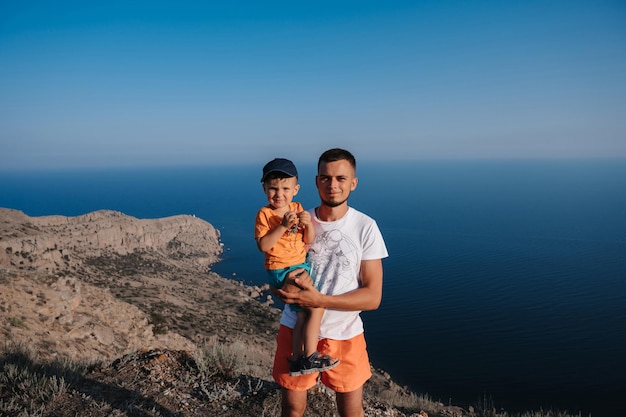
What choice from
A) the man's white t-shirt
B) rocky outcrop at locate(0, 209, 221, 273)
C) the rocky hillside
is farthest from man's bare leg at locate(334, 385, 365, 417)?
rocky outcrop at locate(0, 209, 221, 273)

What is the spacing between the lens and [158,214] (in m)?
128

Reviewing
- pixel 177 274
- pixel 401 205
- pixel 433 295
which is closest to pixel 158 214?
pixel 401 205

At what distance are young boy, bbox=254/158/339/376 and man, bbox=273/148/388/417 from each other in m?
0.11

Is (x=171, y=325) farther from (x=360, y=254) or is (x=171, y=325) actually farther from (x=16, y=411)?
(x=360, y=254)

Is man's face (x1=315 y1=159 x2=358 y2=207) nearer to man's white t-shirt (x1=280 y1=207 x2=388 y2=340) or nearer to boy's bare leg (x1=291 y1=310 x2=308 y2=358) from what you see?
man's white t-shirt (x1=280 y1=207 x2=388 y2=340)

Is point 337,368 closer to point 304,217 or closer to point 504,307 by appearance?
point 304,217

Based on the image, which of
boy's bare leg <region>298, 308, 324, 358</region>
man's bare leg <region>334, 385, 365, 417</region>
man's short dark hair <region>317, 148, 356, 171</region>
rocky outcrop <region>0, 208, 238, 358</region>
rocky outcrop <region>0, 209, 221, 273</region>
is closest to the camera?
boy's bare leg <region>298, 308, 324, 358</region>

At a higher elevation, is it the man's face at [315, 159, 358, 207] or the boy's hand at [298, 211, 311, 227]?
the man's face at [315, 159, 358, 207]

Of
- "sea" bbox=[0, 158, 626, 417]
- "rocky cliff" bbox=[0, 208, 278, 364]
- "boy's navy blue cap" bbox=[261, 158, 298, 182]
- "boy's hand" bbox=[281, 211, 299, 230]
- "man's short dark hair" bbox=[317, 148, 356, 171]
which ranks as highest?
"man's short dark hair" bbox=[317, 148, 356, 171]

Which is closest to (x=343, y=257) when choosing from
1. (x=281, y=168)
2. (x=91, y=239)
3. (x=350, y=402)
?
(x=281, y=168)

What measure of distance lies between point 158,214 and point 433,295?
110776 millimetres

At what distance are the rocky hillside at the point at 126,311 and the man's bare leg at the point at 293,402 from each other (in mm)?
1551

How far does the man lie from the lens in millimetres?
3002

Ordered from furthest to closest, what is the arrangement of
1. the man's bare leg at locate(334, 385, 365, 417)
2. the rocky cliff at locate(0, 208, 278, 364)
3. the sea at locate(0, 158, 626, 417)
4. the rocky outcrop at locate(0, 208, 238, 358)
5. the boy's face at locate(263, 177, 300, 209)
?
the sea at locate(0, 158, 626, 417) < the rocky cliff at locate(0, 208, 278, 364) < the rocky outcrop at locate(0, 208, 238, 358) < the boy's face at locate(263, 177, 300, 209) < the man's bare leg at locate(334, 385, 365, 417)
